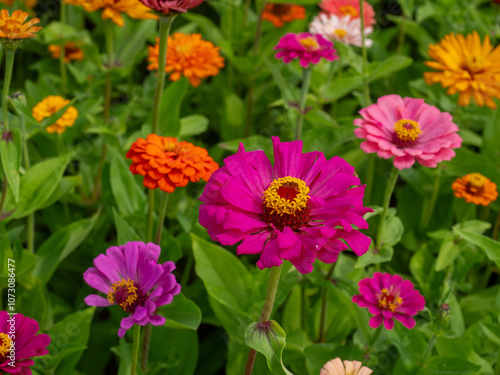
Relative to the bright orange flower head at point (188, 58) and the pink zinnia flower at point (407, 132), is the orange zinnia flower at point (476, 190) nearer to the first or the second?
the pink zinnia flower at point (407, 132)

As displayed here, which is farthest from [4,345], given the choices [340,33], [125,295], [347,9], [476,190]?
[347,9]

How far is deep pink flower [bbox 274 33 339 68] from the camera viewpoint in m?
1.28

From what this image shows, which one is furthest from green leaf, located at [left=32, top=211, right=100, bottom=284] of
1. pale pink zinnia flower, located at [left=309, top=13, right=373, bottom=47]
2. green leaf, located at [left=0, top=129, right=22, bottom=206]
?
pale pink zinnia flower, located at [left=309, top=13, right=373, bottom=47]

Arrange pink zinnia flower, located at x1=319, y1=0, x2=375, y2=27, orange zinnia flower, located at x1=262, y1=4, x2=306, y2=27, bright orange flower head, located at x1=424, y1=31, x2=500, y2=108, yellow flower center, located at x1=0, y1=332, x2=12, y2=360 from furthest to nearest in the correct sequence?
orange zinnia flower, located at x1=262, y1=4, x2=306, y2=27 → pink zinnia flower, located at x1=319, y1=0, x2=375, y2=27 → bright orange flower head, located at x1=424, y1=31, x2=500, y2=108 → yellow flower center, located at x1=0, y1=332, x2=12, y2=360

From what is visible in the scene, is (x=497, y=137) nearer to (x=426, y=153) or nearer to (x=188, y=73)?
(x=426, y=153)

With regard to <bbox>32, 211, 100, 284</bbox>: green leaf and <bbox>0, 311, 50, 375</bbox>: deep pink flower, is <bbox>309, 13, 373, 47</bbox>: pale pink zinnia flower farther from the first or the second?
<bbox>0, 311, 50, 375</bbox>: deep pink flower

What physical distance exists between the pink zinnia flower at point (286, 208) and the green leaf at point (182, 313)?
0.34m

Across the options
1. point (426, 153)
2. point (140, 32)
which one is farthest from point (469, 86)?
point (140, 32)

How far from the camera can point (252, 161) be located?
0.80 m

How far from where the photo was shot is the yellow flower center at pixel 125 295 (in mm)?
861

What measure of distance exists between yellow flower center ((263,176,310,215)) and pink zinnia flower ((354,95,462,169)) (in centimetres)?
29

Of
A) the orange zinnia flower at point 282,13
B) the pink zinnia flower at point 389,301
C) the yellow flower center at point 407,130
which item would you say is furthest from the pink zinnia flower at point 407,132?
the orange zinnia flower at point 282,13

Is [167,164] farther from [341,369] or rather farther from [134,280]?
[341,369]

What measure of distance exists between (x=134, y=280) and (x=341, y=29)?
3.53 feet
